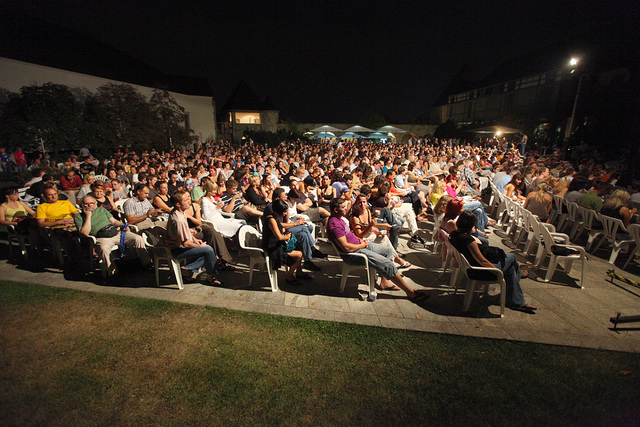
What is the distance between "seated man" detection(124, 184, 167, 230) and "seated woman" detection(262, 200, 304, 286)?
2.25 metres

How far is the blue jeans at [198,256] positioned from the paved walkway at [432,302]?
1.18 ft

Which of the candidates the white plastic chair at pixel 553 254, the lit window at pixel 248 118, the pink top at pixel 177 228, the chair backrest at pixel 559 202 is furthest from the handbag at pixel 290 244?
the lit window at pixel 248 118

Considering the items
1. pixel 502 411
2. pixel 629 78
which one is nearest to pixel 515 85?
pixel 629 78

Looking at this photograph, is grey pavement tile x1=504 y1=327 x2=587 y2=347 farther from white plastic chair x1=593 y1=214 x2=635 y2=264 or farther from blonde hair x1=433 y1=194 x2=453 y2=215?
white plastic chair x1=593 y1=214 x2=635 y2=264

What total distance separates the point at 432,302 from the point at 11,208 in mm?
7404

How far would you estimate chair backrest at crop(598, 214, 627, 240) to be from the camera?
17.4ft

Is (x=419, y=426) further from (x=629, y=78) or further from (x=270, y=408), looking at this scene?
(x=629, y=78)

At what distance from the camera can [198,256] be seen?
430 centimetres

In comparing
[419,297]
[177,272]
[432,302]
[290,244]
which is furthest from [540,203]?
[177,272]

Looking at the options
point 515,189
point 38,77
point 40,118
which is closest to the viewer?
point 515,189

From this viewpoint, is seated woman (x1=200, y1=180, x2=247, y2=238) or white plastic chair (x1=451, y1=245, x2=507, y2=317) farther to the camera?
seated woman (x1=200, y1=180, x2=247, y2=238)

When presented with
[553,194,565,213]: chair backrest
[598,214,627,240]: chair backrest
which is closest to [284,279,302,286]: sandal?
[598,214,627,240]: chair backrest

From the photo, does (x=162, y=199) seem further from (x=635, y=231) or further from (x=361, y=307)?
(x=635, y=231)

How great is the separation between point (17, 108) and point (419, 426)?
18.7m
